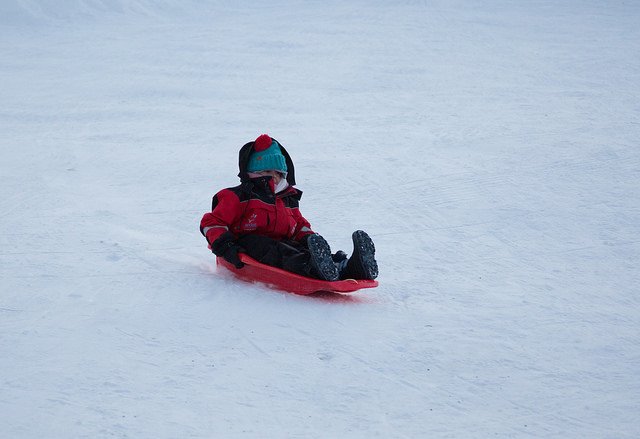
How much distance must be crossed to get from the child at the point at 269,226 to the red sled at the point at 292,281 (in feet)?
0.11

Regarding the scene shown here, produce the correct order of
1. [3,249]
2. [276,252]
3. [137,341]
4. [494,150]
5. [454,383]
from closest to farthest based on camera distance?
[454,383] < [137,341] < [276,252] < [3,249] < [494,150]

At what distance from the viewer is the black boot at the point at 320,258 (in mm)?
3582

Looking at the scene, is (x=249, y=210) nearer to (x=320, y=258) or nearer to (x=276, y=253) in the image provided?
(x=276, y=253)

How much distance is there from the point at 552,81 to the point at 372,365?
688cm

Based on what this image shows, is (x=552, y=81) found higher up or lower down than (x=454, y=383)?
higher up

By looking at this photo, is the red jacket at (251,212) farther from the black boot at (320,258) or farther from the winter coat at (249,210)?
the black boot at (320,258)

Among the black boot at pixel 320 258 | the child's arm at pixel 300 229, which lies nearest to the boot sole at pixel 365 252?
the black boot at pixel 320 258

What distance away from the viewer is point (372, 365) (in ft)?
10.1

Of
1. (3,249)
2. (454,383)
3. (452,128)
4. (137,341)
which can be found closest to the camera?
(454,383)

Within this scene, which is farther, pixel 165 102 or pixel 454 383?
pixel 165 102

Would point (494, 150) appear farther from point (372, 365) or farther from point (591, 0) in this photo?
point (591, 0)

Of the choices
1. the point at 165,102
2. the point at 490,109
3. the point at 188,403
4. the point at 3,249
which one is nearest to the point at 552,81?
the point at 490,109

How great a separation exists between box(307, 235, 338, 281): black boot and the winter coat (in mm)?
339

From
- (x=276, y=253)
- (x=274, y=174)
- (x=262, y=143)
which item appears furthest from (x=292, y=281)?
(x=262, y=143)
